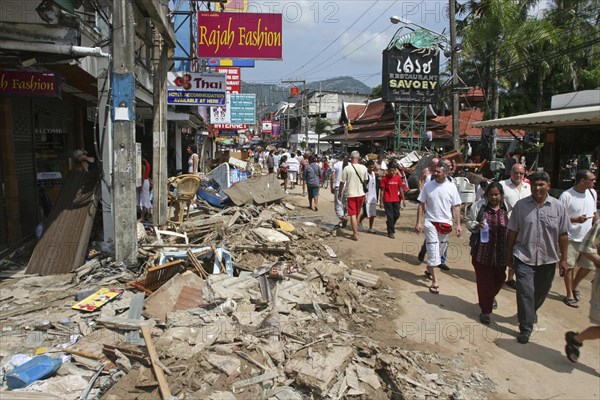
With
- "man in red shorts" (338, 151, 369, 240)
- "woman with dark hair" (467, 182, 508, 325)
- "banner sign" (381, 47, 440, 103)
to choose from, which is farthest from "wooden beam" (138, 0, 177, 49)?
"banner sign" (381, 47, 440, 103)

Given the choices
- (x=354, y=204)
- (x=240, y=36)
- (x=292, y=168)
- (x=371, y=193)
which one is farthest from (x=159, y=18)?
(x=292, y=168)

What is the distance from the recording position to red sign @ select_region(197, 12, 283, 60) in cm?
970

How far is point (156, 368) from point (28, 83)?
17.8 feet

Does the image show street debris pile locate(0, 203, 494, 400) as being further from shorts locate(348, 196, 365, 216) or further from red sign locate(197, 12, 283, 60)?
red sign locate(197, 12, 283, 60)

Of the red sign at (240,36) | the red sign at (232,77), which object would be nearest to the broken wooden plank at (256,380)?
the red sign at (240,36)

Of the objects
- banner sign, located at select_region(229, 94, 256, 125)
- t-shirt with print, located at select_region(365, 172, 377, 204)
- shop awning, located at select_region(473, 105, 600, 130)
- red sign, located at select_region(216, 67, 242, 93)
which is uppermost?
red sign, located at select_region(216, 67, 242, 93)

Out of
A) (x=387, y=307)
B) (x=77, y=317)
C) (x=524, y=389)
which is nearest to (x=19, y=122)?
(x=77, y=317)

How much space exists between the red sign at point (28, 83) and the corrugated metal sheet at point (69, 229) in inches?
54.8

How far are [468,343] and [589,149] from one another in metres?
11.3

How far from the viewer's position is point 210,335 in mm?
4293

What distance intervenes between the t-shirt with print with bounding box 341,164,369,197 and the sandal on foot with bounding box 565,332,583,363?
17.2ft

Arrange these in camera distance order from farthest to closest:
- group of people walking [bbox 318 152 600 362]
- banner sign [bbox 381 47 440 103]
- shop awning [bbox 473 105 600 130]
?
1. banner sign [bbox 381 47 440 103]
2. shop awning [bbox 473 105 600 130]
3. group of people walking [bbox 318 152 600 362]

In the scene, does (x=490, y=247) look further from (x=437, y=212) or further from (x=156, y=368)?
(x=156, y=368)

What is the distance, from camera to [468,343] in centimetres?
465
